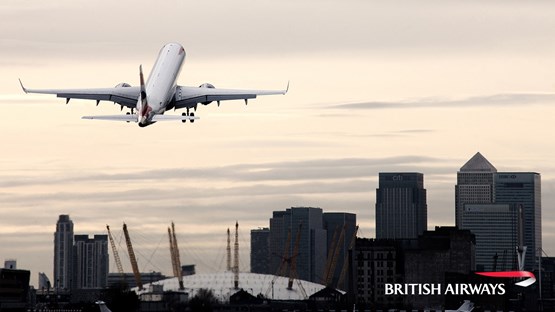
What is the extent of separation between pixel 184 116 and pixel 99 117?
37.4 feet

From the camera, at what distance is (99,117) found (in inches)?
7466

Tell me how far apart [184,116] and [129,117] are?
7.50 metres

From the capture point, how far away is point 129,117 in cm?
19650

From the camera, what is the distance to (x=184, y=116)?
19450cm

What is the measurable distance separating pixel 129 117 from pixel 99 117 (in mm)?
7531
